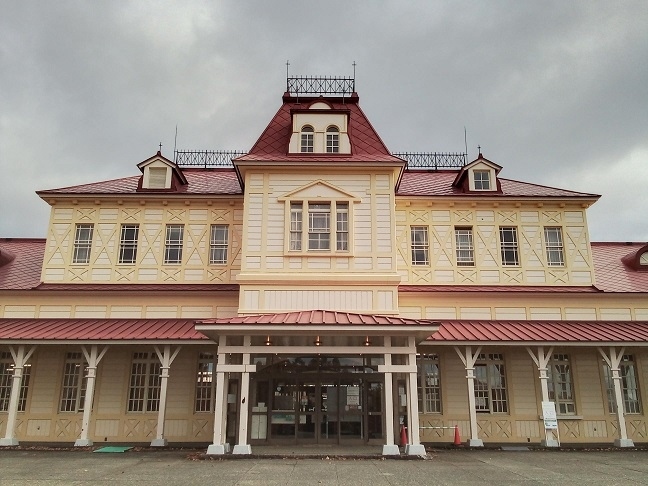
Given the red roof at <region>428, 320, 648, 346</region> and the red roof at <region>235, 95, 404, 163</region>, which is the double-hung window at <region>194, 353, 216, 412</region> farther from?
the red roof at <region>428, 320, 648, 346</region>

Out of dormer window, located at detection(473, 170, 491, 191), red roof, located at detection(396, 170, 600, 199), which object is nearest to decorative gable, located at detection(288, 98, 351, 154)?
red roof, located at detection(396, 170, 600, 199)

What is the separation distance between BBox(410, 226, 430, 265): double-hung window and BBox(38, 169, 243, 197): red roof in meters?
6.75

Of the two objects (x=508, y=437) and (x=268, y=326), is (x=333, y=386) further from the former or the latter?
(x=508, y=437)

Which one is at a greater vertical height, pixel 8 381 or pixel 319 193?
pixel 319 193

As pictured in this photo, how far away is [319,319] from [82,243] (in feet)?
33.7

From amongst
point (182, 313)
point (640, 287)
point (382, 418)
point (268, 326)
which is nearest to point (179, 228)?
point (182, 313)

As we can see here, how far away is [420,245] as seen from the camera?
19359 millimetres

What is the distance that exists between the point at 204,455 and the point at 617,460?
11.0 m

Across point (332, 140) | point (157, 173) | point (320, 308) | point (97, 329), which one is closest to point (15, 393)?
point (97, 329)

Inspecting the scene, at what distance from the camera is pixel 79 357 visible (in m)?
18.2

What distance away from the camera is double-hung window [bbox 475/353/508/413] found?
17750 mm

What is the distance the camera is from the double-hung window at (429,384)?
1769 centimetres

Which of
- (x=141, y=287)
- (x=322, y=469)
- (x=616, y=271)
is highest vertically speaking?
(x=616, y=271)

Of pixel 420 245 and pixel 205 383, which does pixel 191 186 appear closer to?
pixel 205 383
